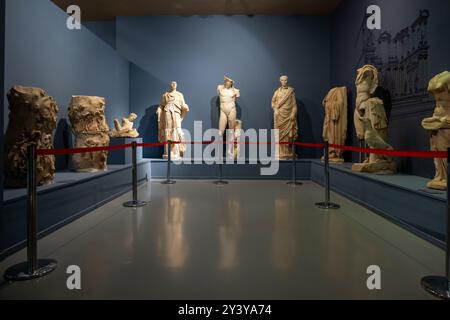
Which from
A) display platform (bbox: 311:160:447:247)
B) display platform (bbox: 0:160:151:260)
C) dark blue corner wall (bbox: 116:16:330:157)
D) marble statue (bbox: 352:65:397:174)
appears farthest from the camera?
dark blue corner wall (bbox: 116:16:330:157)

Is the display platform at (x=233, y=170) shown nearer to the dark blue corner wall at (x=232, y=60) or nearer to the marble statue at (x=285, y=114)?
the marble statue at (x=285, y=114)

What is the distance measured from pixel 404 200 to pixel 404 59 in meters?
2.86

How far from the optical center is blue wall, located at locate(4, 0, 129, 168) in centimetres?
444

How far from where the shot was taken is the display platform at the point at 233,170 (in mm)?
8023

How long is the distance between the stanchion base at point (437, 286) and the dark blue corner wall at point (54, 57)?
4976 mm

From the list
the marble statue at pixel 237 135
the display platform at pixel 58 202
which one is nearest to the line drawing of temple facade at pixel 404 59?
the marble statue at pixel 237 135

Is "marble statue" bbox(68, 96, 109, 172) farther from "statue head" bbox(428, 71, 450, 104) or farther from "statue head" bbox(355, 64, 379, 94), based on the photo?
"statue head" bbox(428, 71, 450, 104)

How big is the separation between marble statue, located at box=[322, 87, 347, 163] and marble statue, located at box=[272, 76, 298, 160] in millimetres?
944

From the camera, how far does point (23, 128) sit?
3.75 meters

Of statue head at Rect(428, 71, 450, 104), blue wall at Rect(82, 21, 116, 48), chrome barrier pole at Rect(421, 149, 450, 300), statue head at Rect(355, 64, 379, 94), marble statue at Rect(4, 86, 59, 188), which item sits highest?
blue wall at Rect(82, 21, 116, 48)

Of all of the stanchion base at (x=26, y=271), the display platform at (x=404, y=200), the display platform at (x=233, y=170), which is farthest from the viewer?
the display platform at (x=233, y=170)

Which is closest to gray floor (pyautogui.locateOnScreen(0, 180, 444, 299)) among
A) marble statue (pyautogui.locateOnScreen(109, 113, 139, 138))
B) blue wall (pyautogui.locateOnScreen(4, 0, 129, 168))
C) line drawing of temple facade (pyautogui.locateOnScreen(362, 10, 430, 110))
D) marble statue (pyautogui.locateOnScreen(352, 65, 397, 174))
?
marble statue (pyautogui.locateOnScreen(352, 65, 397, 174))

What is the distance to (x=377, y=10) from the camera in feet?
21.1
